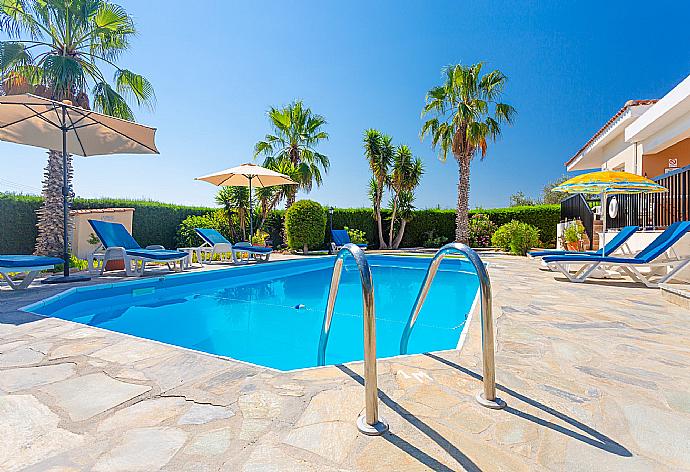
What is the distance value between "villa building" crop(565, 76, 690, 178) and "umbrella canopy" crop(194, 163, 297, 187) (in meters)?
10.2

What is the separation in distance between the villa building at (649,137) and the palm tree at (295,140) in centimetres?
1236

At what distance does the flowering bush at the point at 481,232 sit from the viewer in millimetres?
19609

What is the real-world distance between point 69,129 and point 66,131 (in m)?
0.07

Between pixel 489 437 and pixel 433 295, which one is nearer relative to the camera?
pixel 489 437

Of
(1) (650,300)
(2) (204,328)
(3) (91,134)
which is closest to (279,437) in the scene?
(2) (204,328)

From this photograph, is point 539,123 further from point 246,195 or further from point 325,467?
point 325,467

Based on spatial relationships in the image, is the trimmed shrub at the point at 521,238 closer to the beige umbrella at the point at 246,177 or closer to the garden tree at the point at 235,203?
the beige umbrella at the point at 246,177

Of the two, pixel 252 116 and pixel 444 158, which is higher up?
pixel 252 116

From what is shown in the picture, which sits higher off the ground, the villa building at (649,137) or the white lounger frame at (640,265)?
the villa building at (649,137)

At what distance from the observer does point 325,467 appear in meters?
1.54

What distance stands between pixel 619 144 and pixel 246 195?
1499 centimetres

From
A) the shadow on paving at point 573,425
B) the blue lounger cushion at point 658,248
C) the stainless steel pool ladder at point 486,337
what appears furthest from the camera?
the blue lounger cushion at point 658,248

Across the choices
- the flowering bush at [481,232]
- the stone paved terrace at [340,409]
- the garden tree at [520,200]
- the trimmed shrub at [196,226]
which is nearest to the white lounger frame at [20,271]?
the stone paved terrace at [340,409]

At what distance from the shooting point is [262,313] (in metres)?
5.81
